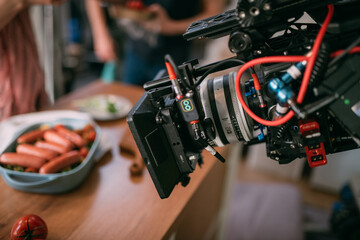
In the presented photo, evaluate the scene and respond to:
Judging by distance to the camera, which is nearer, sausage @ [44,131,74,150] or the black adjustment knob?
the black adjustment knob

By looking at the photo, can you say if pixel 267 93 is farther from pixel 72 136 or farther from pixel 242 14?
pixel 72 136

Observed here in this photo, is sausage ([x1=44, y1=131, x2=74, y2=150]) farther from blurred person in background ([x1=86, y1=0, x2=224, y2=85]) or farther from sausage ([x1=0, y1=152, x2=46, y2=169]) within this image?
blurred person in background ([x1=86, y1=0, x2=224, y2=85])

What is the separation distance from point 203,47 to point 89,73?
73.0 inches

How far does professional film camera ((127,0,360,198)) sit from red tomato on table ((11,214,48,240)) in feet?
1.13

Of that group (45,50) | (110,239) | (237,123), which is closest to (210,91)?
(237,123)

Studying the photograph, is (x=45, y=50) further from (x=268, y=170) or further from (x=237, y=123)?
(x=268, y=170)

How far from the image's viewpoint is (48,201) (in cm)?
85

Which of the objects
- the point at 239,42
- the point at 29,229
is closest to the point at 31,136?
the point at 29,229

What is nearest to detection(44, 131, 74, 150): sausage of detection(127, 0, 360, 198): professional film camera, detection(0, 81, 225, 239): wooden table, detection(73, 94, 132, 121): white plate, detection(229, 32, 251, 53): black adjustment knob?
detection(0, 81, 225, 239): wooden table

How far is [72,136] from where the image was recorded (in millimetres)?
992

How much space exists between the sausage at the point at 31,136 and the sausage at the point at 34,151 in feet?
0.10

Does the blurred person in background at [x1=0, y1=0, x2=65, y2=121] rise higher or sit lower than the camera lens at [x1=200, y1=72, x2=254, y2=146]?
higher

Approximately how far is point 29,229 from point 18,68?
0.77m

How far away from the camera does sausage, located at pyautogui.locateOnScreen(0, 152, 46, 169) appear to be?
2.82ft
